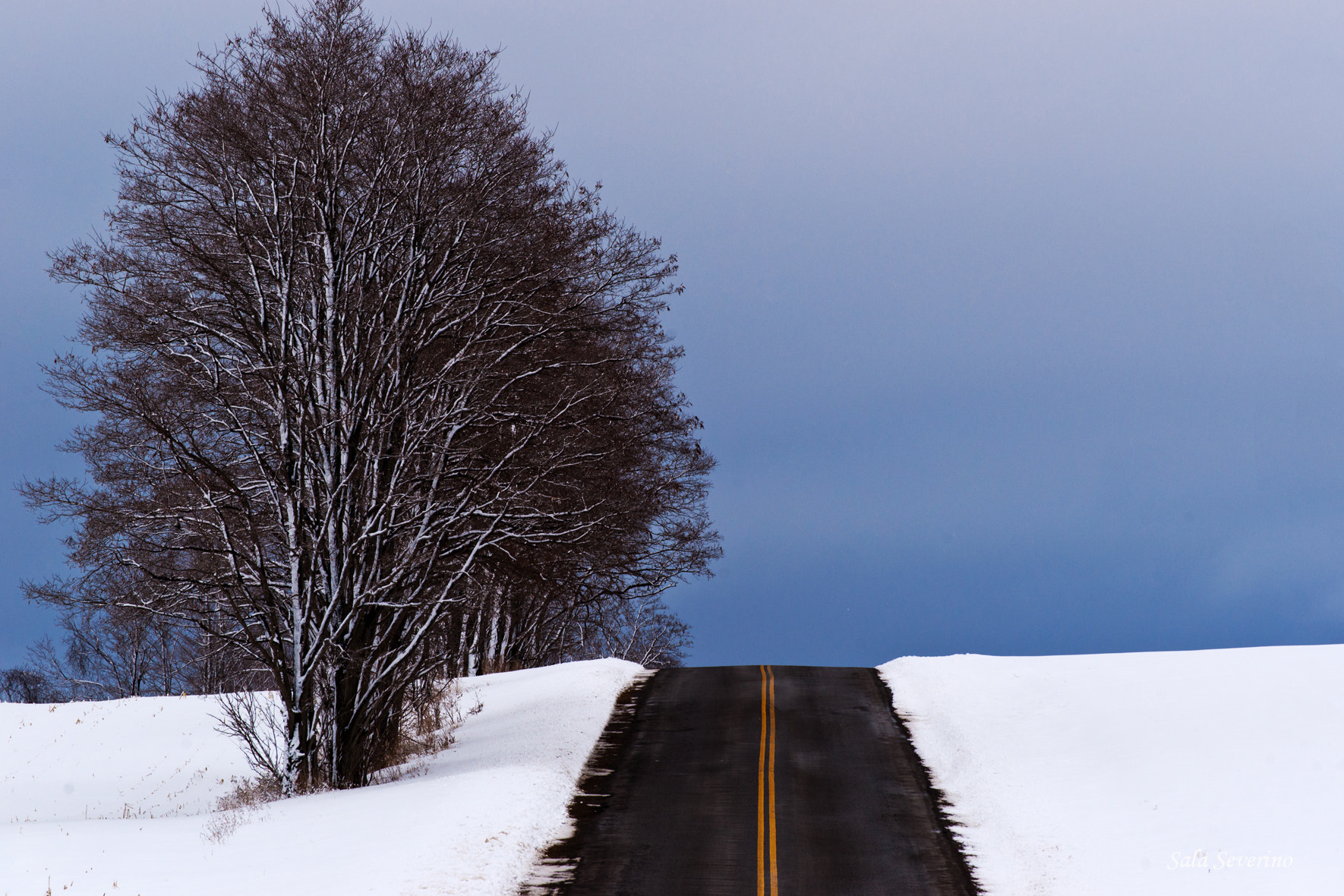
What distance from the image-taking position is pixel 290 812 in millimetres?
17109

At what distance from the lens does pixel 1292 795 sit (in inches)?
662

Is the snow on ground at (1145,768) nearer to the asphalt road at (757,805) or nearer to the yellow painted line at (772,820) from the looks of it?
the asphalt road at (757,805)

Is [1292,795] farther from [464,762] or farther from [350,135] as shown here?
[350,135]

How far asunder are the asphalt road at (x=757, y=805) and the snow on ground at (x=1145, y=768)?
2.94 ft

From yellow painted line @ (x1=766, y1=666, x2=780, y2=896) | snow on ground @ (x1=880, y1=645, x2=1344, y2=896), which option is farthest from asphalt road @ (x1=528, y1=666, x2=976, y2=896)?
snow on ground @ (x1=880, y1=645, x2=1344, y2=896)

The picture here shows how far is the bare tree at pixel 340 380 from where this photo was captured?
19359 millimetres

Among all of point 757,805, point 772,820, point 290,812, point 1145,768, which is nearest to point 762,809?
point 757,805

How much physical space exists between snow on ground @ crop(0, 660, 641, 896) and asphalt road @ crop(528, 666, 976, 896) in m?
0.92

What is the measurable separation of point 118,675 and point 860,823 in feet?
160

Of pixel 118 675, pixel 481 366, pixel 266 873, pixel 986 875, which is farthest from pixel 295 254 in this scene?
pixel 118 675

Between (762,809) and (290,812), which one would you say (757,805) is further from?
(290,812)

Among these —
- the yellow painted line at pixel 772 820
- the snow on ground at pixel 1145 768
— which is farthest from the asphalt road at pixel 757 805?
the snow on ground at pixel 1145 768

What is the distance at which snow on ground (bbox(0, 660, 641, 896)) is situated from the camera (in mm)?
13828

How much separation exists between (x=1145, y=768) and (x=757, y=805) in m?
7.17
